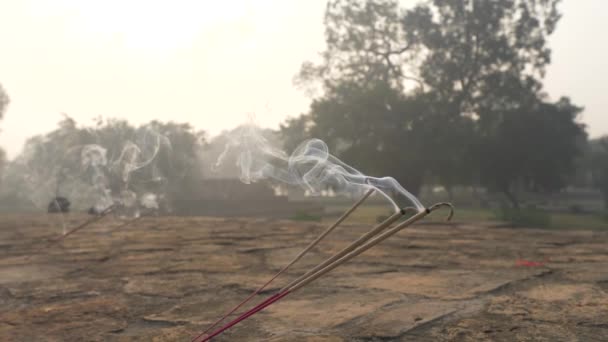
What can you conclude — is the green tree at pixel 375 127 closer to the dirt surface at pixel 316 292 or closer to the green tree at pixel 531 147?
the green tree at pixel 531 147

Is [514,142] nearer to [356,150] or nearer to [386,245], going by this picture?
[356,150]

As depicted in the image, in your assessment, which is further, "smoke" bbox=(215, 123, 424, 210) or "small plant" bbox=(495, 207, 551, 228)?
"small plant" bbox=(495, 207, 551, 228)

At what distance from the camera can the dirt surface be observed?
7.86ft

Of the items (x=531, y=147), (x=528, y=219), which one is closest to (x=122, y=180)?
(x=528, y=219)

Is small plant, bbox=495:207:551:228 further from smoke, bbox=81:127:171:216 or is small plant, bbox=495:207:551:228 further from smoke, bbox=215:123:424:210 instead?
A: smoke, bbox=215:123:424:210

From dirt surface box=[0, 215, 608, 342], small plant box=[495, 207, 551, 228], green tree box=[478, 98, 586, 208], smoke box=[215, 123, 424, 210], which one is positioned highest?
green tree box=[478, 98, 586, 208]

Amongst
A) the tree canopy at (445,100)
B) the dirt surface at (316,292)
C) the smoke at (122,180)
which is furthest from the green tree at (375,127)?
the dirt surface at (316,292)

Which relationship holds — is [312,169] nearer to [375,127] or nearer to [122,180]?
[122,180]

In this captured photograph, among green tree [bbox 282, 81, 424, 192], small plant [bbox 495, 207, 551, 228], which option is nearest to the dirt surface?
small plant [bbox 495, 207, 551, 228]

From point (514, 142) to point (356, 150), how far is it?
6.37 metres

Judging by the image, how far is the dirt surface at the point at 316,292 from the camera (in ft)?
7.86

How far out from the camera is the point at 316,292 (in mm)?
3250

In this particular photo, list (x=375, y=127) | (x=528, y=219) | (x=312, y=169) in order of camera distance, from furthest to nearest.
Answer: (x=375, y=127) < (x=528, y=219) < (x=312, y=169)

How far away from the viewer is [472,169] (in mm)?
21438
